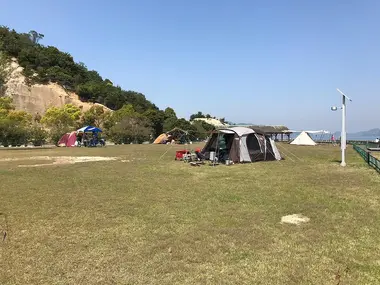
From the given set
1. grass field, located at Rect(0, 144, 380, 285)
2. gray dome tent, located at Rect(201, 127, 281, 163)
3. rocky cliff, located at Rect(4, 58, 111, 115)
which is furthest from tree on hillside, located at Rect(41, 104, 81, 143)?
grass field, located at Rect(0, 144, 380, 285)

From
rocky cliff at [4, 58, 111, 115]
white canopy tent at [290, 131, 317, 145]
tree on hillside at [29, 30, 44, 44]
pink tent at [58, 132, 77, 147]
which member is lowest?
white canopy tent at [290, 131, 317, 145]

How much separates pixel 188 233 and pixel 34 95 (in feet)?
267

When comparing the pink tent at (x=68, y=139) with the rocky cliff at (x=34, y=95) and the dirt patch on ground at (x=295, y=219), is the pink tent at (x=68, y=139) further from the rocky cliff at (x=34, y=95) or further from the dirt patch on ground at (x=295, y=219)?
the rocky cliff at (x=34, y=95)

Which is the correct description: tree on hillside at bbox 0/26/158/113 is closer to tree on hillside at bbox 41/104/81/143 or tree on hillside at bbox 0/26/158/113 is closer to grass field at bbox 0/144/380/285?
tree on hillside at bbox 41/104/81/143

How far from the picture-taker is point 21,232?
6.19 meters

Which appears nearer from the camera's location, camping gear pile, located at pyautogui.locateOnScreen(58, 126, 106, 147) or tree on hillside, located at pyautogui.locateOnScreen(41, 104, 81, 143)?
camping gear pile, located at pyautogui.locateOnScreen(58, 126, 106, 147)

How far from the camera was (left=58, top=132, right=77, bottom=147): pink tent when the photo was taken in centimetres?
3925

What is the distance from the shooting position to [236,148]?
18484mm

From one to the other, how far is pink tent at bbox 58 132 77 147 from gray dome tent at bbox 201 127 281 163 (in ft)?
79.4

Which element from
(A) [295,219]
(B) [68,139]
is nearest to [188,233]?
(A) [295,219]

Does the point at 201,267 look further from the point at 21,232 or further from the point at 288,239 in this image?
the point at 21,232

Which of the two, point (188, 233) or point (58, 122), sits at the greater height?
point (58, 122)

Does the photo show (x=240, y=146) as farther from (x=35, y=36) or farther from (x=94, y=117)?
(x=35, y=36)

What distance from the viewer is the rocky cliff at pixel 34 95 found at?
73688 mm
